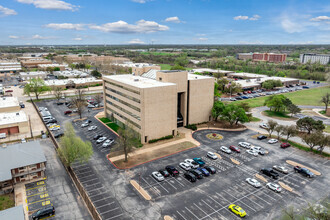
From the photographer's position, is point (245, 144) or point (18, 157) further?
point (245, 144)

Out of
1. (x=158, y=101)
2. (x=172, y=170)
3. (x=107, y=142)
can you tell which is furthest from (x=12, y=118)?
(x=172, y=170)

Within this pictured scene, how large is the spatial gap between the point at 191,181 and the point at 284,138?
37.1m

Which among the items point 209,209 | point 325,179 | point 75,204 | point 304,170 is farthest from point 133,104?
point 325,179

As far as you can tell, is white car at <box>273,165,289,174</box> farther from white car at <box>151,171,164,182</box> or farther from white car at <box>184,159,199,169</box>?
white car at <box>151,171,164,182</box>

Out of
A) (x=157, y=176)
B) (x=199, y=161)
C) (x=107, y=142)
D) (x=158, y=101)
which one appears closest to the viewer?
(x=157, y=176)

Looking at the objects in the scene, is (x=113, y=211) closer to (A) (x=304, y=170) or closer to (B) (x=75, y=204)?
(B) (x=75, y=204)

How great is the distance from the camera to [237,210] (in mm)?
34594

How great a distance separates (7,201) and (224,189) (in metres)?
37.4

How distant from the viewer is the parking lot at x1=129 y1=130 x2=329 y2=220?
35438 millimetres

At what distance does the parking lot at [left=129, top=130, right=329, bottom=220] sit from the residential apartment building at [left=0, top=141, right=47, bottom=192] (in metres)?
18.9

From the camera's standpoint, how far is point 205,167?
4744 cm

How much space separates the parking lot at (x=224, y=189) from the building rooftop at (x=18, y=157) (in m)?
19.7

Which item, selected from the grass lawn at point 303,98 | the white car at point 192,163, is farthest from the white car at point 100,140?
the grass lawn at point 303,98

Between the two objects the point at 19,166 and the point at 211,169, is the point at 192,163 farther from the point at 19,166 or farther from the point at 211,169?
the point at 19,166
